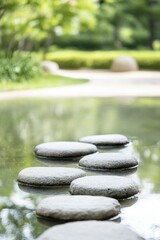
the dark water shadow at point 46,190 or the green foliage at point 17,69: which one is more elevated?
the dark water shadow at point 46,190

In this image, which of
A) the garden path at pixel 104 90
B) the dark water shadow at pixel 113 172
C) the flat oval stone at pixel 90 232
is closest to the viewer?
the flat oval stone at pixel 90 232

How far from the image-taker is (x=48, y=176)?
4363 millimetres

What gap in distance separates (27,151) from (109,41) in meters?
22.1

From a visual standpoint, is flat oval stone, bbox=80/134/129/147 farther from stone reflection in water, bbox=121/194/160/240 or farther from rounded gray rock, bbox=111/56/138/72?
rounded gray rock, bbox=111/56/138/72

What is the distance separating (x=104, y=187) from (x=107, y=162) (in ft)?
2.99

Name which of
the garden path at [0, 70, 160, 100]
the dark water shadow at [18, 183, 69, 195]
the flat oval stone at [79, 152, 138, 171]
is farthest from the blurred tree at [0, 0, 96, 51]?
the dark water shadow at [18, 183, 69, 195]

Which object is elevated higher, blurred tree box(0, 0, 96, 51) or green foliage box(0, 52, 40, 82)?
blurred tree box(0, 0, 96, 51)

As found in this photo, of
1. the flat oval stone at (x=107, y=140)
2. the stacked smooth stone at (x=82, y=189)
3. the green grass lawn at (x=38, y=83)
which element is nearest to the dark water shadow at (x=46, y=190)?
the stacked smooth stone at (x=82, y=189)

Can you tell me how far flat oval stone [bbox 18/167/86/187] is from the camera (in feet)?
14.3

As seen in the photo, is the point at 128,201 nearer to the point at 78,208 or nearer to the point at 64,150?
the point at 78,208

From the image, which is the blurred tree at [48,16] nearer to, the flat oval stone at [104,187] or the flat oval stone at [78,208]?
the flat oval stone at [104,187]

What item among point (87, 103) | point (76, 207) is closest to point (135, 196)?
point (76, 207)

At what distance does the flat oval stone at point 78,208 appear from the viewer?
11.3 ft

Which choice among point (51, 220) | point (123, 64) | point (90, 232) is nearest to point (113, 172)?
point (51, 220)
